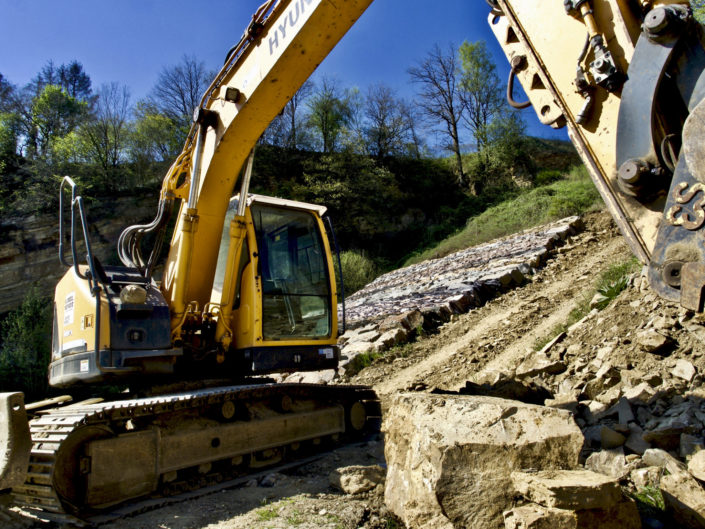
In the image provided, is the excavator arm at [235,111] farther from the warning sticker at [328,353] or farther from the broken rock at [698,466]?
the broken rock at [698,466]

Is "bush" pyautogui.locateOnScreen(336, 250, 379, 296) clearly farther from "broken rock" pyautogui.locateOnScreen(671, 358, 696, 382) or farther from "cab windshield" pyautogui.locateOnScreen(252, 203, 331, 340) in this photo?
"broken rock" pyautogui.locateOnScreen(671, 358, 696, 382)

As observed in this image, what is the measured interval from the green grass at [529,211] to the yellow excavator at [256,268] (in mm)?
14486

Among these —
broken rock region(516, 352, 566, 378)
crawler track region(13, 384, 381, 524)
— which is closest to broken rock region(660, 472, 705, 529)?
broken rock region(516, 352, 566, 378)

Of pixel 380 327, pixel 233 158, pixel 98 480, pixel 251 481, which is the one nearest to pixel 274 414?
pixel 251 481

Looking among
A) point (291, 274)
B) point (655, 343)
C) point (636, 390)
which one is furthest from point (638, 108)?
point (291, 274)

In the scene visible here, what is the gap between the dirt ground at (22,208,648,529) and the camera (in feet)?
10.9

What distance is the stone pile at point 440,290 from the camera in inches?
394

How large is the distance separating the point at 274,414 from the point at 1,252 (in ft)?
61.7

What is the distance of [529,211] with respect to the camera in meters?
21.1

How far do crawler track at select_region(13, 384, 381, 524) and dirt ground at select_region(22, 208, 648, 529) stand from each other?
1.05 feet

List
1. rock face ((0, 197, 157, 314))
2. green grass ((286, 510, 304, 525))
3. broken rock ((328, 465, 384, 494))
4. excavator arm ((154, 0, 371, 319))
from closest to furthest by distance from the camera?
green grass ((286, 510, 304, 525)), broken rock ((328, 465, 384, 494)), excavator arm ((154, 0, 371, 319)), rock face ((0, 197, 157, 314))

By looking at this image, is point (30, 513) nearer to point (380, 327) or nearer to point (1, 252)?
point (380, 327)

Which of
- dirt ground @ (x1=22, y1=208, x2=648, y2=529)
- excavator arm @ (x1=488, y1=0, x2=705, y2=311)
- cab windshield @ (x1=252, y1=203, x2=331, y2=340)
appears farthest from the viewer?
cab windshield @ (x1=252, y1=203, x2=331, y2=340)

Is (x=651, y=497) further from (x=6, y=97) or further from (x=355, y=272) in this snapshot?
(x=6, y=97)
